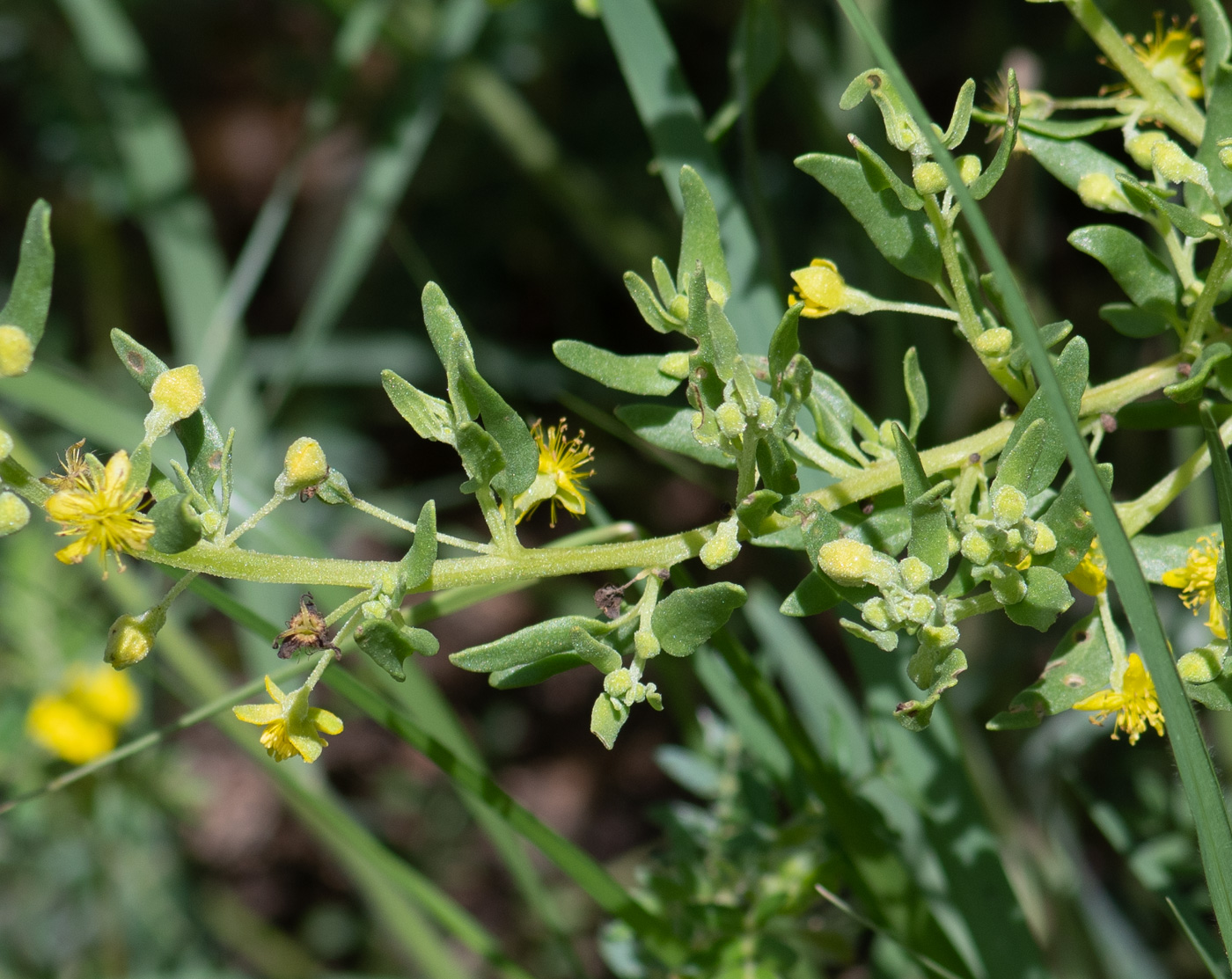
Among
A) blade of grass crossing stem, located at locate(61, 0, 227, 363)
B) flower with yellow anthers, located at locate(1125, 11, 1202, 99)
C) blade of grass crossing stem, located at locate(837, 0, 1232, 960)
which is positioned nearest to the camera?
blade of grass crossing stem, located at locate(837, 0, 1232, 960)

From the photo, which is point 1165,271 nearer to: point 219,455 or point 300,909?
point 219,455

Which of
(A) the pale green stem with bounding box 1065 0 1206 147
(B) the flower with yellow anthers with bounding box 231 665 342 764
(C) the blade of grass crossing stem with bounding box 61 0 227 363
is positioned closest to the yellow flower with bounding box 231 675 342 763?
(B) the flower with yellow anthers with bounding box 231 665 342 764

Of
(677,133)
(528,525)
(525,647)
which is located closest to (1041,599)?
(525,647)

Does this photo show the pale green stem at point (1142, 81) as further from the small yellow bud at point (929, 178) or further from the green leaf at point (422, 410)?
the green leaf at point (422, 410)

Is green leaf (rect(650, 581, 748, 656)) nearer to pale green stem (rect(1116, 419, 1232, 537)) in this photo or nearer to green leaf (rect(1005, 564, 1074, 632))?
green leaf (rect(1005, 564, 1074, 632))

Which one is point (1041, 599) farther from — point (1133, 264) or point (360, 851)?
point (360, 851)

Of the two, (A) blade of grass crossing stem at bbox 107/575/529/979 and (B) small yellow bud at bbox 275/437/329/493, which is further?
(A) blade of grass crossing stem at bbox 107/575/529/979

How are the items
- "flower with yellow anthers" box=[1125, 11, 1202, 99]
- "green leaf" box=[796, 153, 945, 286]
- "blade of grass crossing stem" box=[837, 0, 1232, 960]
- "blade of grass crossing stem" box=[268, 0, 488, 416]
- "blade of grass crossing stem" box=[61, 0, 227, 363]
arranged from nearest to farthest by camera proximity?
1. "blade of grass crossing stem" box=[837, 0, 1232, 960]
2. "green leaf" box=[796, 153, 945, 286]
3. "flower with yellow anthers" box=[1125, 11, 1202, 99]
4. "blade of grass crossing stem" box=[268, 0, 488, 416]
5. "blade of grass crossing stem" box=[61, 0, 227, 363]
